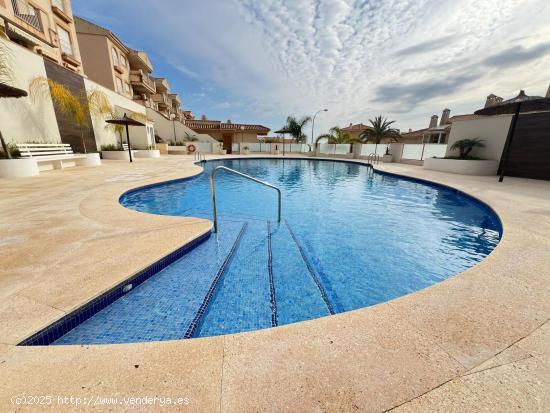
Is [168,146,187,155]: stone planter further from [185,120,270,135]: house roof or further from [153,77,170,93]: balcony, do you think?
[153,77,170,93]: balcony

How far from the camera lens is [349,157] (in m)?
24.1

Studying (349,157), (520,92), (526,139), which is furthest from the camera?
(349,157)

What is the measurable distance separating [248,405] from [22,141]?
46.3ft

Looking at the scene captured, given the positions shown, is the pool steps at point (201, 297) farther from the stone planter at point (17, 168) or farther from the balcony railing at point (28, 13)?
the balcony railing at point (28, 13)

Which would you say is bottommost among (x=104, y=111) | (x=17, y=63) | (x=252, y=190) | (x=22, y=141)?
(x=252, y=190)

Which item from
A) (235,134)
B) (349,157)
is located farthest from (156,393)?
(235,134)

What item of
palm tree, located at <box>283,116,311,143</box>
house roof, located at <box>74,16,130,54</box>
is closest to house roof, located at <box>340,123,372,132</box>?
palm tree, located at <box>283,116,311,143</box>

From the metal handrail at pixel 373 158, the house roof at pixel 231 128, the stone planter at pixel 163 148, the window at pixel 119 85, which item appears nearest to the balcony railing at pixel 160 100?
the house roof at pixel 231 128

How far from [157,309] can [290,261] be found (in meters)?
2.26

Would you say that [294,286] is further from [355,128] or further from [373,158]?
[355,128]

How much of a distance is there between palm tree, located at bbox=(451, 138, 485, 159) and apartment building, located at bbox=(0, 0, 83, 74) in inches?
1006

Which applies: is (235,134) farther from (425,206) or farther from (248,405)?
(248,405)

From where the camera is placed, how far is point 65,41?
17.7 meters

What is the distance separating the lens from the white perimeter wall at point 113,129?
568 inches
